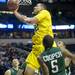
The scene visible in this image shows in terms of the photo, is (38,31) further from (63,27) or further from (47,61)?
(63,27)

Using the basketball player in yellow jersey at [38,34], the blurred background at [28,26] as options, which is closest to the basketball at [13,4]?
the basketball player in yellow jersey at [38,34]

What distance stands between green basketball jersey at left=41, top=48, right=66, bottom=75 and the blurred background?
15049mm

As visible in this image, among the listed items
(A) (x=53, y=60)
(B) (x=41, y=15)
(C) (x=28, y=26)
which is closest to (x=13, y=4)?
(B) (x=41, y=15)

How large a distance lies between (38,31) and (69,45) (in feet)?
57.5

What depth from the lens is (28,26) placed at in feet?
73.0

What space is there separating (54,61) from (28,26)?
56.1 ft

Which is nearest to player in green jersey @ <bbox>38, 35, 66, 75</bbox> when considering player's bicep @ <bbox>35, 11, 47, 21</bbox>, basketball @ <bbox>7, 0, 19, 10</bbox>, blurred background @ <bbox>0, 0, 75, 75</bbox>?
player's bicep @ <bbox>35, 11, 47, 21</bbox>

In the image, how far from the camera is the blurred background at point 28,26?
21656 mm

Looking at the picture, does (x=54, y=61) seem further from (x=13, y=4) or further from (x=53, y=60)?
(x=13, y=4)

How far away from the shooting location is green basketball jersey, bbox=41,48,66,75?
5227 millimetres

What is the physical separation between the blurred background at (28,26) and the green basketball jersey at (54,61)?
15.0m

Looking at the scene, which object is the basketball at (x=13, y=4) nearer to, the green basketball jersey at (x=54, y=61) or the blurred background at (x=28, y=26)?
the green basketball jersey at (x=54, y=61)

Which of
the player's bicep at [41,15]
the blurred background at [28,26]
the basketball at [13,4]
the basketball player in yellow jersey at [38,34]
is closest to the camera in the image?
the player's bicep at [41,15]

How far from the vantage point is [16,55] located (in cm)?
1798
